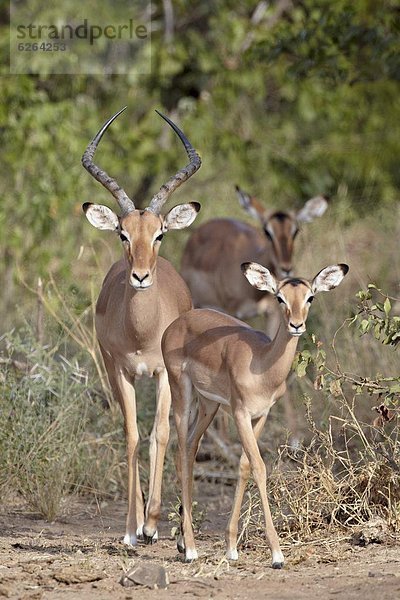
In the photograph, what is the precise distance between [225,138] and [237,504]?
27.2ft

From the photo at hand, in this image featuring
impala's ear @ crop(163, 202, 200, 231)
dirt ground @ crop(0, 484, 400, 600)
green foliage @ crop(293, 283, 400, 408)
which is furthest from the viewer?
impala's ear @ crop(163, 202, 200, 231)

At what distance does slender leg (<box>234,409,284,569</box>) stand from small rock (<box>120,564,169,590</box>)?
1.86 ft

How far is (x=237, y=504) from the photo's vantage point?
5.94m

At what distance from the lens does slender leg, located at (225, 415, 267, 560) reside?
5.82 m

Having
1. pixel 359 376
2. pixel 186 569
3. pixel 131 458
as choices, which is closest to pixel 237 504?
pixel 186 569

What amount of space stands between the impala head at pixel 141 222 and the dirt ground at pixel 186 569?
58.2 inches

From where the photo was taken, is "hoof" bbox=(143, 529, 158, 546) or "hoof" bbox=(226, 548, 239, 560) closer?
"hoof" bbox=(226, 548, 239, 560)

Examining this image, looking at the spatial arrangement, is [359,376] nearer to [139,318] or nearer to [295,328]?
[295,328]

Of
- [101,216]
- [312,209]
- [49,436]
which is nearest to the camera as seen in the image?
[101,216]

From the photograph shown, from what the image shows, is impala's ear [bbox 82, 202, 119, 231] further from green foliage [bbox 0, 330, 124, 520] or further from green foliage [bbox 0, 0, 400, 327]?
green foliage [bbox 0, 0, 400, 327]

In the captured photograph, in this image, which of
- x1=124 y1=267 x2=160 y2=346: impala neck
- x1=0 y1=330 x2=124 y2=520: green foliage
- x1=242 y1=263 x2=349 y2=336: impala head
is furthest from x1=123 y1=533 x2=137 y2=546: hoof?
x1=242 y1=263 x2=349 y2=336: impala head

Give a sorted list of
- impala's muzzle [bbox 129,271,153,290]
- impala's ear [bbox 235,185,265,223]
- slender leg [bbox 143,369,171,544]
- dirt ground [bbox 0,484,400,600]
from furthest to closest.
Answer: impala's ear [bbox 235,185,265,223], slender leg [bbox 143,369,171,544], impala's muzzle [bbox 129,271,153,290], dirt ground [bbox 0,484,400,600]

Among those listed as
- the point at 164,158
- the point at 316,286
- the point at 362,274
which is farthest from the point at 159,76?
the point at 316,286

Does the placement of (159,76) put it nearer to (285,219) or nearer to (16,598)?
(285,219)
